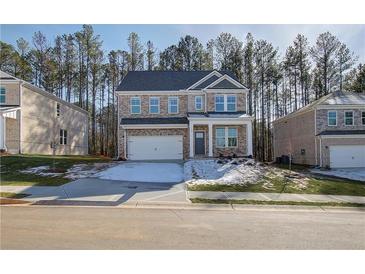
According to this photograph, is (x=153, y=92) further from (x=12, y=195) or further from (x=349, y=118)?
(x=12, y=195)

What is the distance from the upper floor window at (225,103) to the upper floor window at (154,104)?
4.90 meters

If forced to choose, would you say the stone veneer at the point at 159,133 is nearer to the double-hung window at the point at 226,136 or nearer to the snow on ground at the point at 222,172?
the double-hung window at the point at 226,136

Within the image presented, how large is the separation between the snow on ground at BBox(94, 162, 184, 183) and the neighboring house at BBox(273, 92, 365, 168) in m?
11.7

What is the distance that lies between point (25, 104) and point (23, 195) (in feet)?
52.7

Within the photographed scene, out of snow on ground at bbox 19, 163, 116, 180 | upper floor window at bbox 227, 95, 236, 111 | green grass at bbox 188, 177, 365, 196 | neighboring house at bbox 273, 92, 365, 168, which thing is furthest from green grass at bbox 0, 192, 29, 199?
neighboring house at bbox 273, 92, 365, 168

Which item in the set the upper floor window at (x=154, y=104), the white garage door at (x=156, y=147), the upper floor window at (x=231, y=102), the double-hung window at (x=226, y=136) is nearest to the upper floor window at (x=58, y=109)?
the white garage door at (x=156, y=147)

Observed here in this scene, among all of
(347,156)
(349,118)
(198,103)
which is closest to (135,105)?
(198,103)

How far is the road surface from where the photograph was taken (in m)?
6.80

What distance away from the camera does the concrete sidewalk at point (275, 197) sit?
14206 millimetres

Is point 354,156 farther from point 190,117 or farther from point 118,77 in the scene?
point 118,77

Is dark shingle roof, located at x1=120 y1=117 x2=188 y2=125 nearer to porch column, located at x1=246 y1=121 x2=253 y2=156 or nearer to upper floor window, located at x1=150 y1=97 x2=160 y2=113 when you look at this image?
upper floor window, located at x1=150 y1=97 x2=160 y2=113

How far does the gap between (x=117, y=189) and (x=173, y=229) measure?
7.45 meters

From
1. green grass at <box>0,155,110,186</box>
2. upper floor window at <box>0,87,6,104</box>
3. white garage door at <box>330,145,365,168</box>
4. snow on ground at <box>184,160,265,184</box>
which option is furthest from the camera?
white garage door at <box>330,145,365,168</box>
